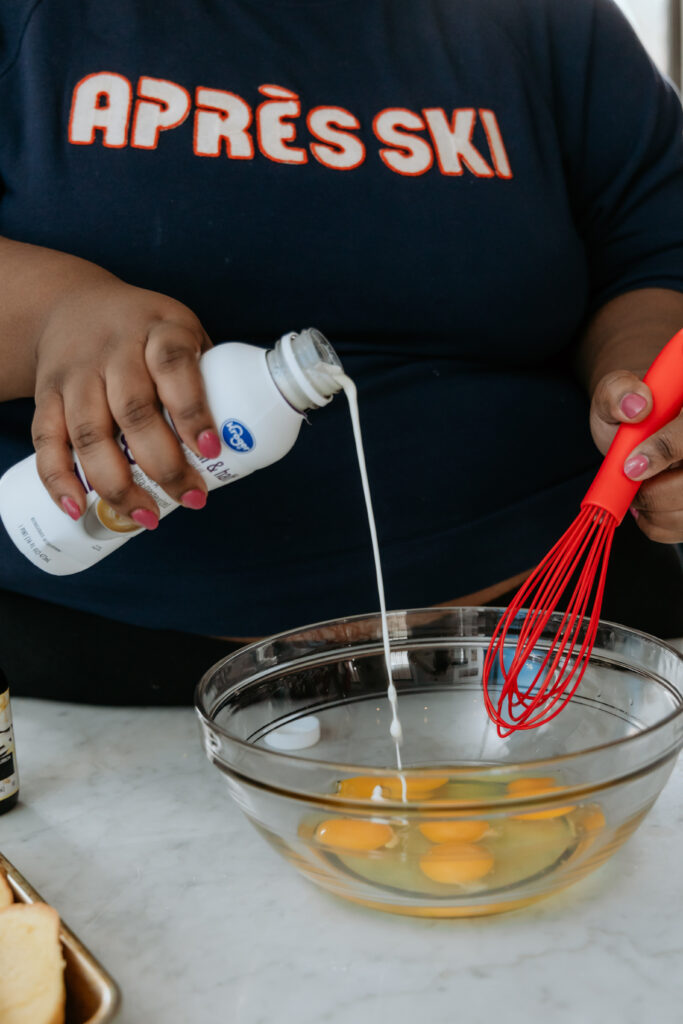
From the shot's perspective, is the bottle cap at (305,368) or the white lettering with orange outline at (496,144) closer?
the bottle cap at (305,368)

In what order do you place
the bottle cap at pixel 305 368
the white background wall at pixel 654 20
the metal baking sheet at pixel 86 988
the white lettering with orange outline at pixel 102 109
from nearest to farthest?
the metal baking sheet at pixel 86 988
the bottle cap at pixel 305 368
the white lettering with orange outline at pixel 102 109
the white background wall at pixel 654 20

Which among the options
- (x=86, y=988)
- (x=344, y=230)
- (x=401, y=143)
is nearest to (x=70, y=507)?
(x=86, y=988)

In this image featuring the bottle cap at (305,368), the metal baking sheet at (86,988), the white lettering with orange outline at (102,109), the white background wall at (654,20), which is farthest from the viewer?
the white background wall at (654,20)

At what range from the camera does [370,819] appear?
19.4 inches

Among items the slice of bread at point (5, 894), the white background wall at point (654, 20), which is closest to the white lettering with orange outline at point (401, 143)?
the slice of bread at point (5, 894)

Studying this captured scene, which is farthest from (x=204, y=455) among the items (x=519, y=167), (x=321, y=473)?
(x=519, y=167)

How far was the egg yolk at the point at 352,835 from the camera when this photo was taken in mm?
512

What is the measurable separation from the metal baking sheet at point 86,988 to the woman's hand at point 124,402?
258 millimetres

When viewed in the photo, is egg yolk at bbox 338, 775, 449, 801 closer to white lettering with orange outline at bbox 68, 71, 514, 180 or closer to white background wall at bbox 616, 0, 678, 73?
white lettering with orange outline at bbox 68, 71, 514, 180

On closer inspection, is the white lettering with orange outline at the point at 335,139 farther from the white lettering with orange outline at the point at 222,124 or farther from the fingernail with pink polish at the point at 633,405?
the fingernail with pink polish at the point at 633,405

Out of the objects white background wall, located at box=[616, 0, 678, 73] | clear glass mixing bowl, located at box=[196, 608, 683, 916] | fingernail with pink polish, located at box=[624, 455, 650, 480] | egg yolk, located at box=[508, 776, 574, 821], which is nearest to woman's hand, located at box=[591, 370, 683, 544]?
fingernail with pink polish, located at box=[624, 455, 650, 480]

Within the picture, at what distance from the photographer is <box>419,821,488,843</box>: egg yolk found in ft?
1.64

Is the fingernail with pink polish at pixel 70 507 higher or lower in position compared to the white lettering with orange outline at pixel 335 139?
lower

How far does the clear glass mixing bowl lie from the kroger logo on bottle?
155mm
